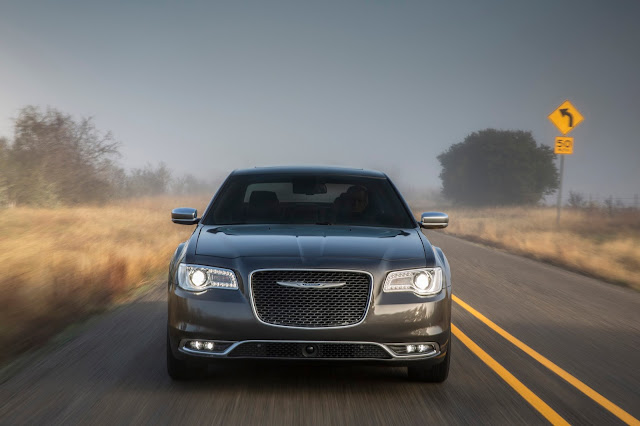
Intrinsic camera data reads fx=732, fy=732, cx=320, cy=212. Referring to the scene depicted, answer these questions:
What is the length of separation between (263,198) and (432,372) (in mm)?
2331

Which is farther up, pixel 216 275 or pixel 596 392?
pixel 216 275

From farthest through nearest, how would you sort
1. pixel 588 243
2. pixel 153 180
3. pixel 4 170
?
pixel 153 180 < pixel 4 170 < pixel 588 243

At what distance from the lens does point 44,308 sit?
8.41 metres

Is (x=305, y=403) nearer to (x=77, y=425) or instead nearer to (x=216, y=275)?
(x=216, y=275)

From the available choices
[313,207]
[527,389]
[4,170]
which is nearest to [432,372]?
[527,389]

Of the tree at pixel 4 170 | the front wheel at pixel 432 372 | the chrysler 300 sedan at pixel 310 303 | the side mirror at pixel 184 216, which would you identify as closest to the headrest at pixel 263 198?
the side mirror at pixel 184 216

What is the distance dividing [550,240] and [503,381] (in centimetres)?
1776

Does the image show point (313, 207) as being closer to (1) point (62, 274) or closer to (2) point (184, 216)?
(2) point (184, 216)

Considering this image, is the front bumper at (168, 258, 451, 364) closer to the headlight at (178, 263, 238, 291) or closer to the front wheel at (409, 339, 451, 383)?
the headlight at (178, 263, 238, 291)

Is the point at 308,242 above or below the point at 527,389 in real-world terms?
above

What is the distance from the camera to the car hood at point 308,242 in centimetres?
512

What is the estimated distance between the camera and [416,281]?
5.11 meters

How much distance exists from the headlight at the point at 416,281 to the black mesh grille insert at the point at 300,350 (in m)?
0.44

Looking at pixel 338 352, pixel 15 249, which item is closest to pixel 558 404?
pixel 338 352
